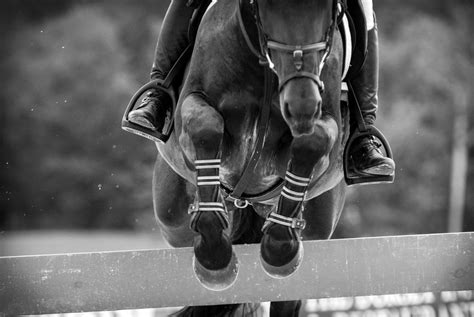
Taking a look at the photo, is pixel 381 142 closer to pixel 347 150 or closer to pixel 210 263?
pixel 347 150

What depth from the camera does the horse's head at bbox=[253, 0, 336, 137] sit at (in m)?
3.71

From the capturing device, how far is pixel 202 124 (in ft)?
13.5

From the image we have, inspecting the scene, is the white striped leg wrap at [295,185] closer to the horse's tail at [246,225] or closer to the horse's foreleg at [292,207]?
the horse's foreleg at [292,207]

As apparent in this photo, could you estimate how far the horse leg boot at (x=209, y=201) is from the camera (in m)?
4.07

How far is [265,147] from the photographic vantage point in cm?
430

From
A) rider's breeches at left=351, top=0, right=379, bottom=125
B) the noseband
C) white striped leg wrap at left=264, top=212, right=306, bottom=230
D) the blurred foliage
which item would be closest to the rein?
the noseband

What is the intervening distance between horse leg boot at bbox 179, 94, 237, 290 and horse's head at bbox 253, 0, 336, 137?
0.46 metres

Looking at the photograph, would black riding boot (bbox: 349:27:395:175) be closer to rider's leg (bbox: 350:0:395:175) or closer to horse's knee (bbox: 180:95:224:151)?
rider's leg (bbox: 350:0:395:175)

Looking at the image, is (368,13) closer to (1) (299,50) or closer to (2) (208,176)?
(1) (299,50)

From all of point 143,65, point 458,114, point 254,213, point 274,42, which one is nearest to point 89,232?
point 143,65

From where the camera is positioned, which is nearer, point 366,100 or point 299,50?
point 299,50

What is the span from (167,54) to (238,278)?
4.28 feet

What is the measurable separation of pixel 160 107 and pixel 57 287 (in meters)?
1.12

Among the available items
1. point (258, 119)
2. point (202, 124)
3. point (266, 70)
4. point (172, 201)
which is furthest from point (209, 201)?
point (172, 201)
